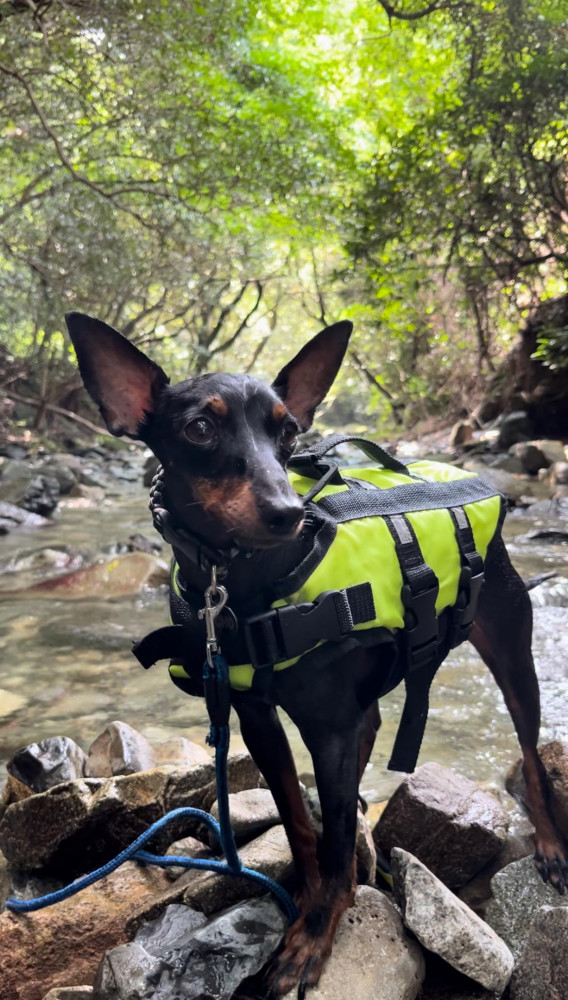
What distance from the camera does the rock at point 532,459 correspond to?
12.0 m

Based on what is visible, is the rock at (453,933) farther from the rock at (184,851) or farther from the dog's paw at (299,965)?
the rock at (184,851)

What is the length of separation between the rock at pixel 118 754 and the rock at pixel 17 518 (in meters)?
7.64

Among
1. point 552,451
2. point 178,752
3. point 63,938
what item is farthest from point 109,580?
point 552,451

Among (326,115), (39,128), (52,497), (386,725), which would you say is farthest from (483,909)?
(326,115)

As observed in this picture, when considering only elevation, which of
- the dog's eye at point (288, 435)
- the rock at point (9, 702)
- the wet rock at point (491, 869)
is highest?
the dog's eye at point (288, 435)

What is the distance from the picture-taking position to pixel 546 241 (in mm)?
9969

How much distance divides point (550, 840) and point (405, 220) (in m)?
8.39

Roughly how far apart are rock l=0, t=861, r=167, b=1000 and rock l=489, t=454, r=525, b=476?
1102 centimetres

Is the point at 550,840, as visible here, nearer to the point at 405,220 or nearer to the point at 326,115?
the point at 405,220

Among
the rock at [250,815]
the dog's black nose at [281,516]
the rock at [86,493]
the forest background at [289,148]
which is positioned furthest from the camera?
the rock at [86,493]

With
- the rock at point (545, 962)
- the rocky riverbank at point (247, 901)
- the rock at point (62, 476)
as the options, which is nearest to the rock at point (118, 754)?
the rocky riverbank at point (247, 901)

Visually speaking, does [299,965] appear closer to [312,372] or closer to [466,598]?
[466,598]

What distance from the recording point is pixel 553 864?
2396 millimetres

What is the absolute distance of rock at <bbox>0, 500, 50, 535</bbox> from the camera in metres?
10.4
